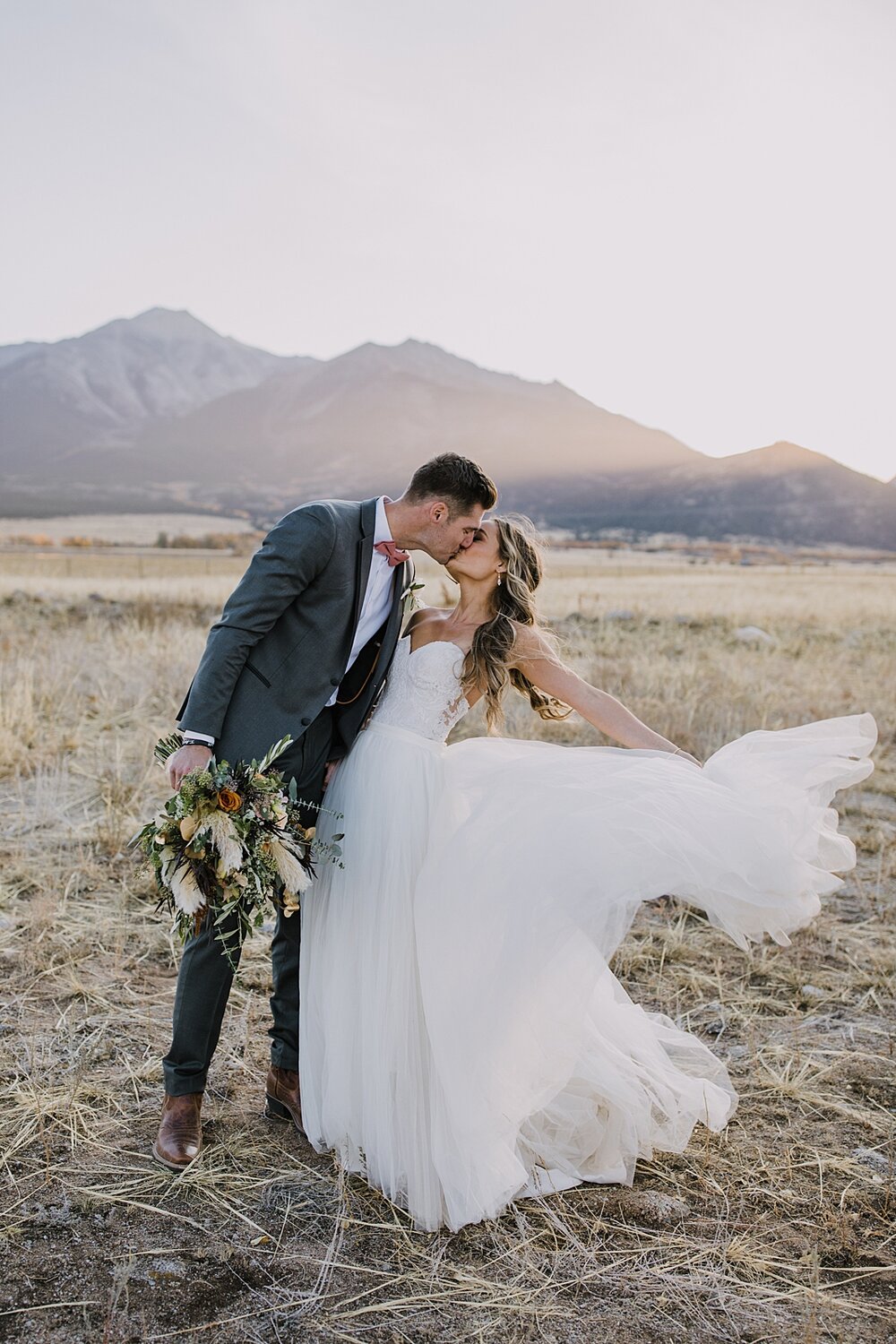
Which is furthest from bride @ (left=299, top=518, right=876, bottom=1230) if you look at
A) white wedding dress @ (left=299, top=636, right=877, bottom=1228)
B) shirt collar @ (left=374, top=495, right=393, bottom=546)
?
shirt collar @ (left=374, top=495, right=393, bottom=546)

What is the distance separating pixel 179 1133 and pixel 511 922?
143 centimetres

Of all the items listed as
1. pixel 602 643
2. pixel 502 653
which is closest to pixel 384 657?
pixel 502 653

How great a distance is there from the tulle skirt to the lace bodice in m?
0.07

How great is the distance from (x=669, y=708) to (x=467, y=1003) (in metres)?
7.04

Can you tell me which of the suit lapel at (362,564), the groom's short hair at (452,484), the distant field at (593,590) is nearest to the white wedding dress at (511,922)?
the suit lapel at (362,564)

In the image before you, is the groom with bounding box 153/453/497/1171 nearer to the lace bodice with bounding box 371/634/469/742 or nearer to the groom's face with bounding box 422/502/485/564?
the groom's face with bounding box 422/502/485/564

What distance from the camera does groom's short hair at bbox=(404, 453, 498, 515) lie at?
3613mm

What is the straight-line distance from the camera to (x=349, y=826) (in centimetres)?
369

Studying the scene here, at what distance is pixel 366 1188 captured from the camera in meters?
3.41

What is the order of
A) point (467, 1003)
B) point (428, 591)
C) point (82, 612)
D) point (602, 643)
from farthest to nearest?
1. point (428, 591)
2. point (82, 612)
3. point (602, 643)
4. point (467, 1003)

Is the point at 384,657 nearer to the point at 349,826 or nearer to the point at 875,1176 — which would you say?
the point at 349,826

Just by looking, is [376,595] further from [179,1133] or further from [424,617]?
[179,1133]

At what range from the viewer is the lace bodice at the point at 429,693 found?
3770 mm

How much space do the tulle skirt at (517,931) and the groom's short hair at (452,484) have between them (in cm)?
90
